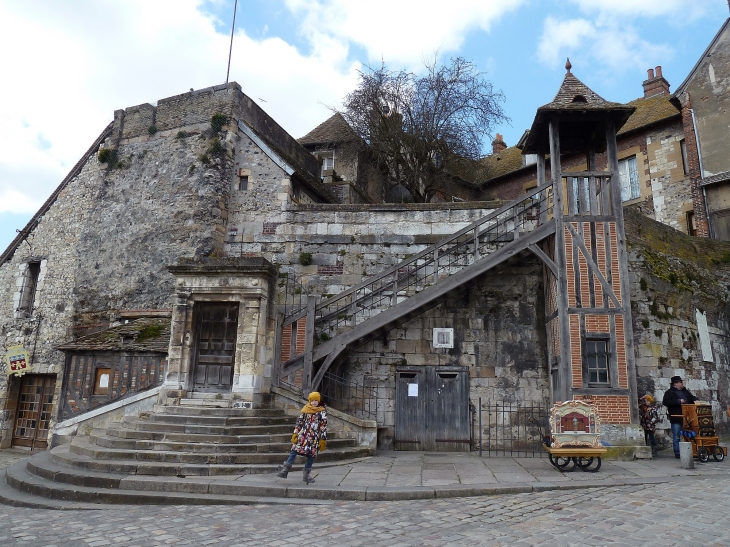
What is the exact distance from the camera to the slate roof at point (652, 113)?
59.9ft

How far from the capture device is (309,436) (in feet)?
23.0

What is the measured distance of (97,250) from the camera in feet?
45.9

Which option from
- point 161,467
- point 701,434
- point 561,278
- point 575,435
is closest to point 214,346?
point 161,467

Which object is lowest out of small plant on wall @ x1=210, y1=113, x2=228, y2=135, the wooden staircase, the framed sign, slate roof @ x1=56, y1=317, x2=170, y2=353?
the framed sign

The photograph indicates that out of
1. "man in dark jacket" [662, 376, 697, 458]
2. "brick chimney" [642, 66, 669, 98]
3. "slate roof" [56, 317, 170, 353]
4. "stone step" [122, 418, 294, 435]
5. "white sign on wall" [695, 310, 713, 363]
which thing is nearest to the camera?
"stone step" [122, 418, 294, 435]

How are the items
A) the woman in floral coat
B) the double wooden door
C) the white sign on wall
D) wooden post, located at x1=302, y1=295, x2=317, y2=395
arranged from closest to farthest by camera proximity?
the woman in floral coat, wooden post, located at x1=302, y1=295, x2=317, y2=395, the double wooden door, the white sign on wall

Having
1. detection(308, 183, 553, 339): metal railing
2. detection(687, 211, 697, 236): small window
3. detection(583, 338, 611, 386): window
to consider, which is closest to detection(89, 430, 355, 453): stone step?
detection(308, 183, 553, 339): metal railing

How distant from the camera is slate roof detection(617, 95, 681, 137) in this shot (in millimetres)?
18245

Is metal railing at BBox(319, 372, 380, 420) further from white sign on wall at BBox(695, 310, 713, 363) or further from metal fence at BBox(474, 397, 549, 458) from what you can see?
white sign on wall at BBox(695, 310, 713, 363)

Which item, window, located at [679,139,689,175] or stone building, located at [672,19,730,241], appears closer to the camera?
stone building, located at [672,19,730,241]

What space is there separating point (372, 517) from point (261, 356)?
4.49m

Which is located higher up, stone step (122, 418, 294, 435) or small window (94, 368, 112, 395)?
small window (94, 368, 112, 395)

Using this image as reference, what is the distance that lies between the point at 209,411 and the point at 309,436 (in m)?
2.61

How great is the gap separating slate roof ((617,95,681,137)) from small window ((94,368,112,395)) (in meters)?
17.8
